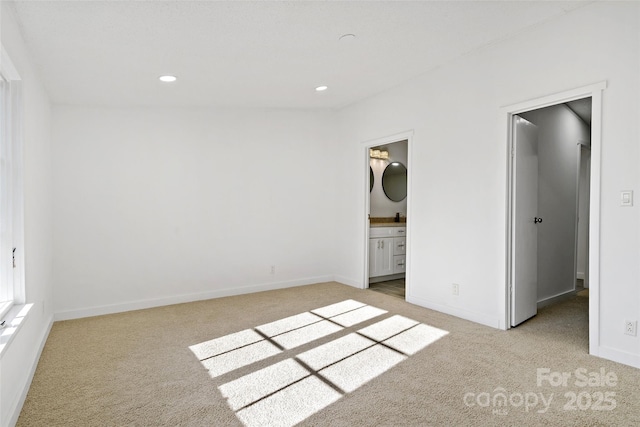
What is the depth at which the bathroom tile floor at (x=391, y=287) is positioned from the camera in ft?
15.5

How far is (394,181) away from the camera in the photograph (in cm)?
621

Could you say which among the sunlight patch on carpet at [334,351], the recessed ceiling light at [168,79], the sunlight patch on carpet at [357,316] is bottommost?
the sunlight patch on carpet at [357,316]

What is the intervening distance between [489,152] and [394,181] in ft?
9.27

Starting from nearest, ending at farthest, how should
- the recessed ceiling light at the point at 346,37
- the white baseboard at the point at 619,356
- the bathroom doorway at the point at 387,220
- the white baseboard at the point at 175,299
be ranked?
the white baseboard at the point at 619,356 → the recessed ceiling light at the point at 346,37 → the white baseboard at the point at 175,299 → the bathroom doorway at the point at 387,220

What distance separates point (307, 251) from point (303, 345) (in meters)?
2.42

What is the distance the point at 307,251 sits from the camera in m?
5.31

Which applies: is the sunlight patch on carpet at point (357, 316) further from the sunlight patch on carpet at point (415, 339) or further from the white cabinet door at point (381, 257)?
the white cabinet door at point (381, 257)

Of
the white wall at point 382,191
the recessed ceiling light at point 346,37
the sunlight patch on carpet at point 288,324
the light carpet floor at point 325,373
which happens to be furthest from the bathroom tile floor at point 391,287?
the recessed ceiling light at point 346,37

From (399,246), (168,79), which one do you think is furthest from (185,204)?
(399,246)

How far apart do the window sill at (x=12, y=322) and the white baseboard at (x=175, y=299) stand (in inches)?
61.6

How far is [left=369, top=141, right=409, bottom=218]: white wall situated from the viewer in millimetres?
6012

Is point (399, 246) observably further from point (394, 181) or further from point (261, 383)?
point (261, 383)

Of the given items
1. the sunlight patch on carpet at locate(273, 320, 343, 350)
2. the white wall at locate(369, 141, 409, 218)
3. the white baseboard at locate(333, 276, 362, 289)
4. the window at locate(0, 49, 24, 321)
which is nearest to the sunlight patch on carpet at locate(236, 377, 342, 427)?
the sunlight patch on carpet at locate(273, 320, 343, 350)

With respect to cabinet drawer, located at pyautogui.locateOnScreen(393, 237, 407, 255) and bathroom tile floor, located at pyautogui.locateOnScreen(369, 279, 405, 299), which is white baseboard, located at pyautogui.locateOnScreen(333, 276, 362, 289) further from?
cabinet drawer, located at pyautogui.locateOnScreen(393, 237, 407, 255)
